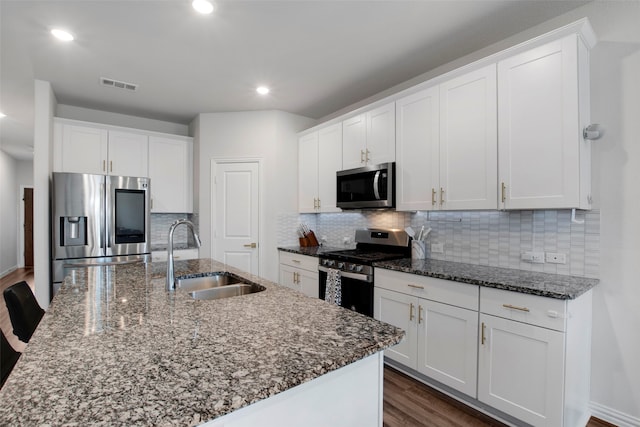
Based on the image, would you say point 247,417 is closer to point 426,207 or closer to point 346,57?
point 426,207

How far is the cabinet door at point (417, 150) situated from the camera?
2588 mm

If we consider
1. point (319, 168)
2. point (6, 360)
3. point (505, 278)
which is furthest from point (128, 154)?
point (505, 278)

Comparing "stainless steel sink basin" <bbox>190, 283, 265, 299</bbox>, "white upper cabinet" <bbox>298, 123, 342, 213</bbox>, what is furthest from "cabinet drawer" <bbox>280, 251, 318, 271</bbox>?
"stainless steel sink basin" <bbox>190, 283, 265, 299</bbox>

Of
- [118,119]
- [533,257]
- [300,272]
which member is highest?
[118,119]

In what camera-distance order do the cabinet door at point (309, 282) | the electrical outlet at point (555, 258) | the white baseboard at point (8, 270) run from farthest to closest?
1. the white baseboard at point (8, 270)
2. the cabinet door at point (309, 282)
3. the electrical outlet at point (555, 258)

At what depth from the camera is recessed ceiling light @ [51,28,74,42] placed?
2385mm

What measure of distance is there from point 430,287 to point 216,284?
4.97 ft

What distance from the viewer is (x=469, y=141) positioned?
2.35 metres

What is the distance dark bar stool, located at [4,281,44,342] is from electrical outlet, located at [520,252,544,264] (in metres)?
3.06

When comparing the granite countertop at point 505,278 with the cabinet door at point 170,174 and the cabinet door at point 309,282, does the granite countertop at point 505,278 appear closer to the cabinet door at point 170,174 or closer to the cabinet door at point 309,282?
the cabinet door at point 309,282

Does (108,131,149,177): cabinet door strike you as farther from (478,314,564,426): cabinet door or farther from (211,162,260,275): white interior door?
(478,314,564,426): cabinet door

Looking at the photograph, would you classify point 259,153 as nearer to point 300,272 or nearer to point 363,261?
point 300,272

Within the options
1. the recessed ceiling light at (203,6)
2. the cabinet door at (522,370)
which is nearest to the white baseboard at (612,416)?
the cabinet door at (522,370)

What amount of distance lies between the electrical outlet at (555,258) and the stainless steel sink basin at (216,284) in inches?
76.6
